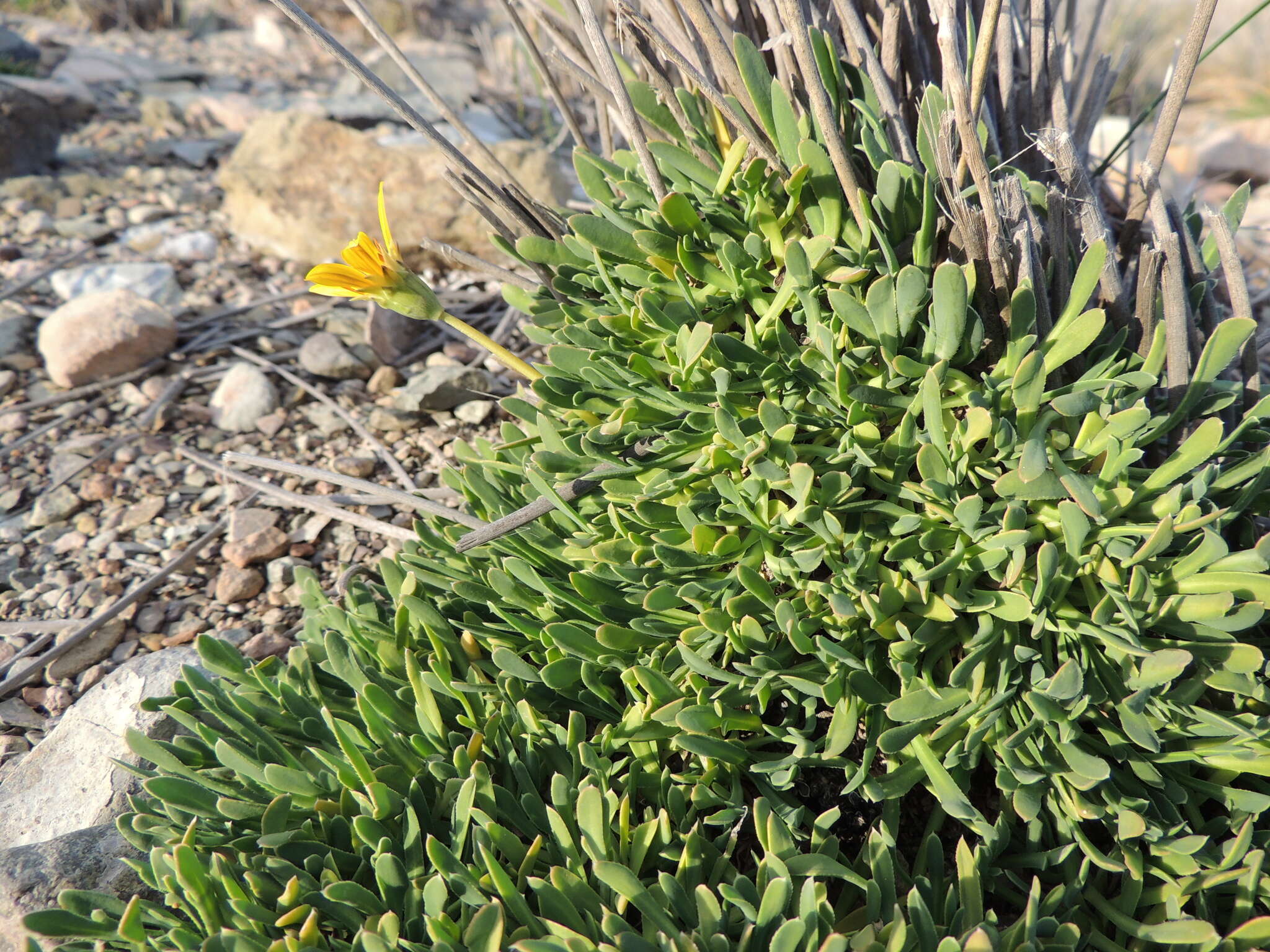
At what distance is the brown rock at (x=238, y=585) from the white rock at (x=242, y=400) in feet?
2.07

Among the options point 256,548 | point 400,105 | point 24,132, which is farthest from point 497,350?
point 24,132

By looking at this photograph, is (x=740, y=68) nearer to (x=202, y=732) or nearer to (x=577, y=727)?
(x=577, y=727)

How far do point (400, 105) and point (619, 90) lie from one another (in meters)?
0.41

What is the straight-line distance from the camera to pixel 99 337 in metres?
2.94

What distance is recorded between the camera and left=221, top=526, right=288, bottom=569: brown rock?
241 cm

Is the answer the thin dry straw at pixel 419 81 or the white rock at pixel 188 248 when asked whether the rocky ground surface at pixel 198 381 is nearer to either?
the white rock at pixel 188 248

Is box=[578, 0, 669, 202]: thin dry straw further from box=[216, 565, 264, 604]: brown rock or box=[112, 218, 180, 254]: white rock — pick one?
box=[112, 218, 180, 254]: white rock

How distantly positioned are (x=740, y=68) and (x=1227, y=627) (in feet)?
3.68

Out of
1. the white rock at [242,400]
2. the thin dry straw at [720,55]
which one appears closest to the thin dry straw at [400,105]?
the thin dry straw at [720,55]

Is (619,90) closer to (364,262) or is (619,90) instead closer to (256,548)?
(364,262)

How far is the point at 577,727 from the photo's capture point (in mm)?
1461

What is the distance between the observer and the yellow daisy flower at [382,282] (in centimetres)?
164

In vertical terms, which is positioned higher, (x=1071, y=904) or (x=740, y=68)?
(x=740, y=68)

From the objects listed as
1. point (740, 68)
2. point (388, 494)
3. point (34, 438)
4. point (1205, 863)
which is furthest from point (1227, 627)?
point (34, 438)
